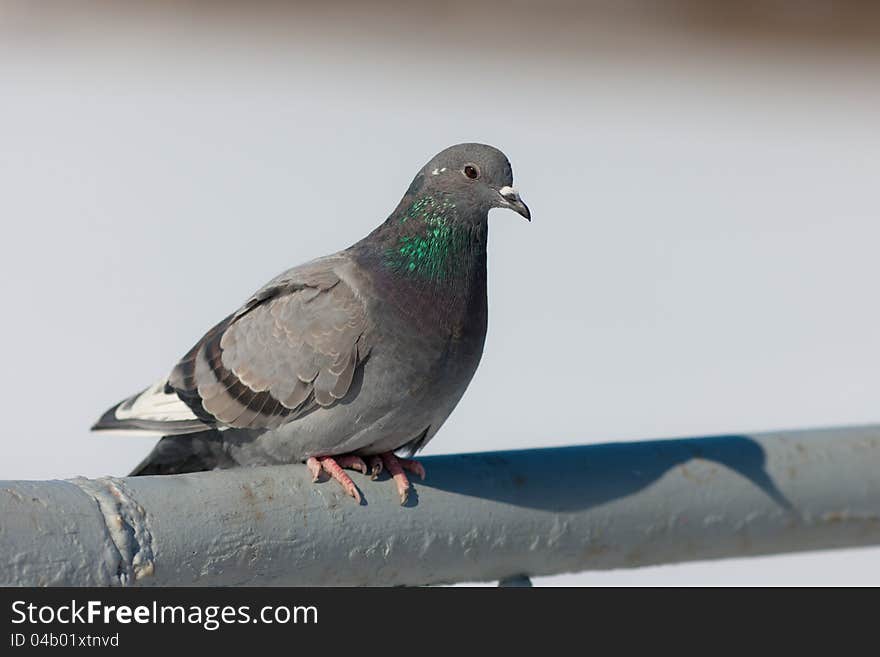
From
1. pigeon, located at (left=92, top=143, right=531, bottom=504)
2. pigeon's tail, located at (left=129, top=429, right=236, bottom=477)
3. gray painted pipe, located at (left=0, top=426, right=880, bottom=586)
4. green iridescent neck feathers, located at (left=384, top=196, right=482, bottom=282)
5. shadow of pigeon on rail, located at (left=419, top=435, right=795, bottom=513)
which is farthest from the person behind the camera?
pigeon's tail, located at (left=129, top=429, right=236, bottom=477)

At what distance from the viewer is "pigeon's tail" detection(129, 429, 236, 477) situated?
10.5 ft

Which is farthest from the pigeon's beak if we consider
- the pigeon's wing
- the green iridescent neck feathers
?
the pigeon's wing

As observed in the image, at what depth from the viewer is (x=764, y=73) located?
11281mm

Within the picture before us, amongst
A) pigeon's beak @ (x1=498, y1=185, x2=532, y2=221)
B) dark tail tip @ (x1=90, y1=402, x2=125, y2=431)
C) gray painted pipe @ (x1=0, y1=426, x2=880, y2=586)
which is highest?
pigeon's beak @ (x1=498, y1=185, x2=532, y2=221)

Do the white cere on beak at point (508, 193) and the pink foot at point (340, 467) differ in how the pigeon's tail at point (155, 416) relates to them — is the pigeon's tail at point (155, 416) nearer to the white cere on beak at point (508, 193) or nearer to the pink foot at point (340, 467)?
the pink foot at point (340, 467)

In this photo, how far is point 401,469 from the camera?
9.04ft

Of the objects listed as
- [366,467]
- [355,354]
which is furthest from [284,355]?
[366,467]

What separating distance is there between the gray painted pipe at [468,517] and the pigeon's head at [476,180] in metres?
0.72

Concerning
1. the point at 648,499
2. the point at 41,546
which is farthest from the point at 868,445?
the point at 41,546

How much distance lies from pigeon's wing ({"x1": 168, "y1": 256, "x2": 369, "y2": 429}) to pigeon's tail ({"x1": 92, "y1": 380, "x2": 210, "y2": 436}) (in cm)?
2

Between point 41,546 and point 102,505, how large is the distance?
143mm

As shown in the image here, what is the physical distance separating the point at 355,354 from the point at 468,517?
64 centimetres

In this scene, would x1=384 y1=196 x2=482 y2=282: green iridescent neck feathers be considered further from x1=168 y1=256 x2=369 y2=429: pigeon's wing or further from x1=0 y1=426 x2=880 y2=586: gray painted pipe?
x1=0 y1=426 x2=880 y2=586: gray painted pipe
